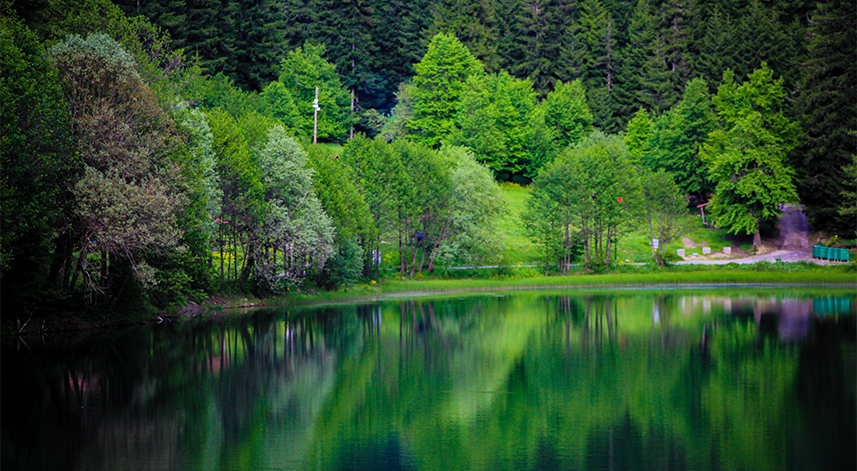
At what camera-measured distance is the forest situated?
36.9 m

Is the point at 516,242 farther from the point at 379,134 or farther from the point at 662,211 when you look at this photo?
the point at 379,134

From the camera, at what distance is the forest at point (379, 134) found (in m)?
36.9

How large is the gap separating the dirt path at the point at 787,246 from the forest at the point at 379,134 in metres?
2.59

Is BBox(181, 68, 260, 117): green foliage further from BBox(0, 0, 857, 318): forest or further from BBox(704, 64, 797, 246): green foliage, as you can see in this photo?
BBox(704, 64, 797, 246): green foliage

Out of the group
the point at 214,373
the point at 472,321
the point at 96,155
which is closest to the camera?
the point at 214,373

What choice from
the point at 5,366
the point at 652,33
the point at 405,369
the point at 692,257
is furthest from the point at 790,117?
the point at 5,366

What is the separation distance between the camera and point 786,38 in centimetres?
10788

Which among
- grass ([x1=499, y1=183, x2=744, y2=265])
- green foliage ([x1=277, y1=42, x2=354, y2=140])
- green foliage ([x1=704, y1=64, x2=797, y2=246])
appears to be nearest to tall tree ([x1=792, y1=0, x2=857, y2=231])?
green foliage ([x1=704, y1=64, x2=797, y2=246])

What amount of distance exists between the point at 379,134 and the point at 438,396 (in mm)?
75063

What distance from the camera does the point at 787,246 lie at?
8362 cm

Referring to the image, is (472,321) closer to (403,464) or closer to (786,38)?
(403,464)

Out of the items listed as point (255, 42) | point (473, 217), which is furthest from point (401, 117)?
point (473, 217)

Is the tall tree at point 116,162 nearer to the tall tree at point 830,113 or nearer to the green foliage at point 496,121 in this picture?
the tall tree at point 830,113

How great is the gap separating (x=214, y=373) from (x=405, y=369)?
6588mm
